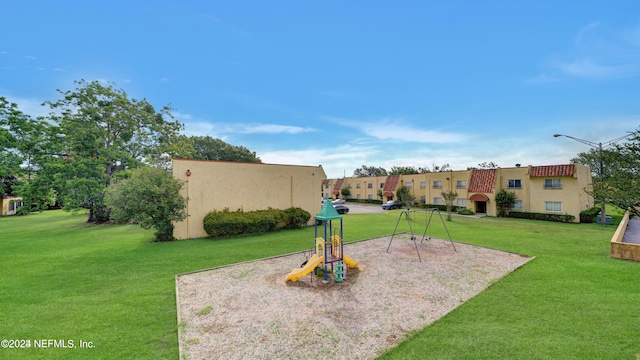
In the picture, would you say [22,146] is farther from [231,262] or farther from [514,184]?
[514,184]

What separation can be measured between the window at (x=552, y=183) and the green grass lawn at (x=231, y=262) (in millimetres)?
17784

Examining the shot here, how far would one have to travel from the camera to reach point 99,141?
25.1 m

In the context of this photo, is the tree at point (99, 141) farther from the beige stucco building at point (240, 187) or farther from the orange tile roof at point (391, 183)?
the orange tile roof at point (391, 183)

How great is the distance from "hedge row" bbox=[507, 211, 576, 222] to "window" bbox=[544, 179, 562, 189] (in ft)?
10.7

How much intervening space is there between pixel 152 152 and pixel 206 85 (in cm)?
1538

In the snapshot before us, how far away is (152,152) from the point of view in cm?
2997

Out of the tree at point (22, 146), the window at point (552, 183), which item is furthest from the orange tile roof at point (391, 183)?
the tree at point (22, 146)

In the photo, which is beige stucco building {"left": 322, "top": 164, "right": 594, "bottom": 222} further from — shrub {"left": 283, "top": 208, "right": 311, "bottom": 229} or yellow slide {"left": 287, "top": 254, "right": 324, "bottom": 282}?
yellow slide {"left": 287, "top": 254, "right": 324, "bottom": 282}

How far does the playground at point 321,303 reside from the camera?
5.55 m

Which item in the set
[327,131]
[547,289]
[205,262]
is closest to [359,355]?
[547,289]

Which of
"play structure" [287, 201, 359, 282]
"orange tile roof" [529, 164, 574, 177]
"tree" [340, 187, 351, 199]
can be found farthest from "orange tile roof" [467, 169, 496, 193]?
"play structure" [287, 201, 359, 282]

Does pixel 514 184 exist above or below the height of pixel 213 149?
below

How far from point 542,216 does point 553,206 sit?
1712mm

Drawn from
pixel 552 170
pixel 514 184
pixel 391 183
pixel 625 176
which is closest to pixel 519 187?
pixel 514 184
